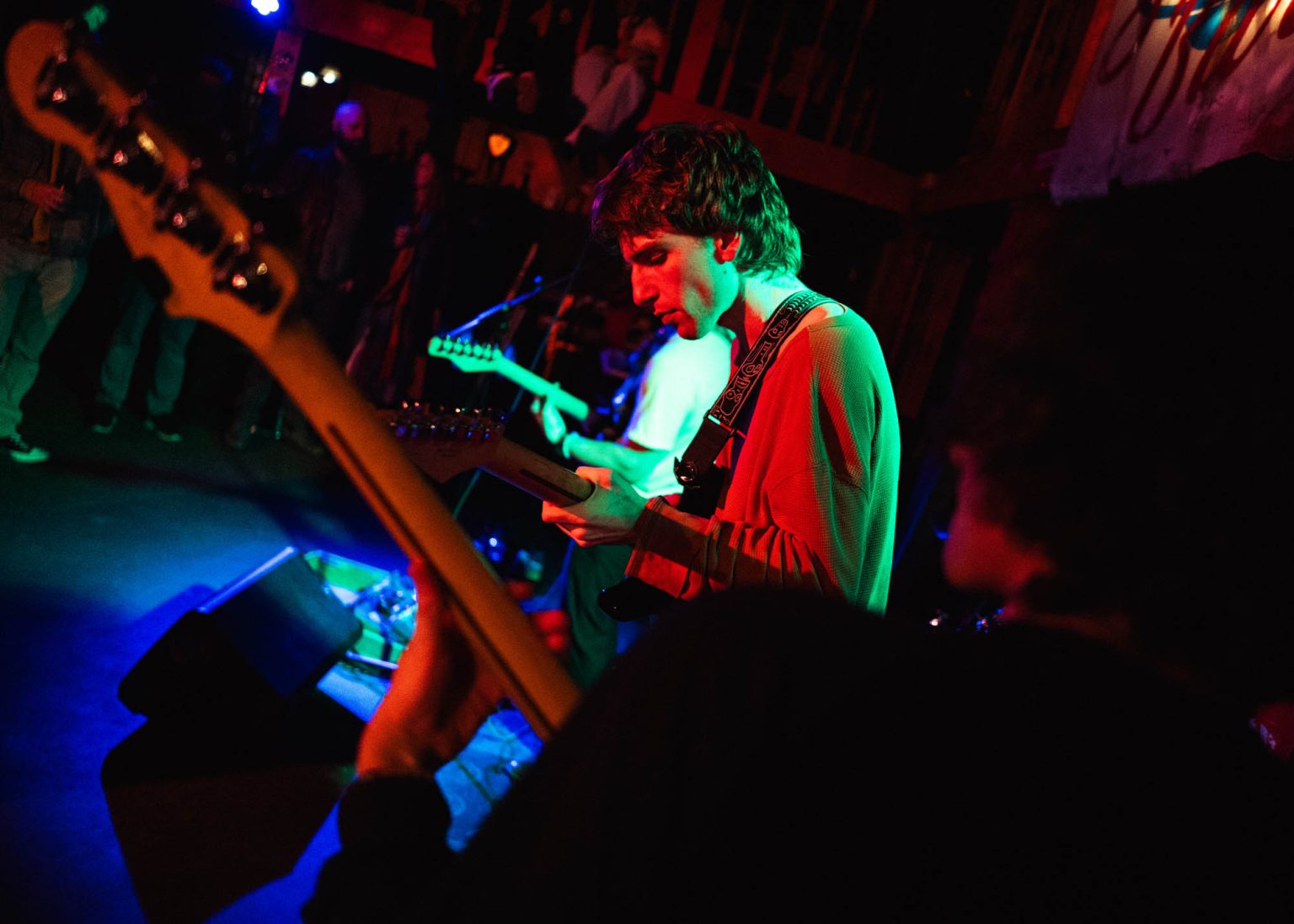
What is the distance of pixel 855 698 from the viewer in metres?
0.63

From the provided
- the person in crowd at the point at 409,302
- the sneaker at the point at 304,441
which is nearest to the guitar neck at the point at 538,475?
the sneaker at the point at 304,441

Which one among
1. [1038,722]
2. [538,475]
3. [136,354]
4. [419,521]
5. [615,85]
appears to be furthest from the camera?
[615,85]

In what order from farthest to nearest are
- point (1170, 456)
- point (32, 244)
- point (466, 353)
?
point (466, 353), point (32, 244), point (1170, 456)

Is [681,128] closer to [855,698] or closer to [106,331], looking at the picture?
[855,698]

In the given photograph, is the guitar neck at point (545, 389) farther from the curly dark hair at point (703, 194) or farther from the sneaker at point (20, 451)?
the curly dark hair at point (703, 194)

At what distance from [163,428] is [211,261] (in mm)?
5858

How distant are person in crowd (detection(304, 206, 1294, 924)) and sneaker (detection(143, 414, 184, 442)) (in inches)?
245

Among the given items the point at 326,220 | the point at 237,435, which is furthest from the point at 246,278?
the point at 326,220

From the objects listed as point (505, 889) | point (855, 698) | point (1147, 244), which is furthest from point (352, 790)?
point (1147, 244)

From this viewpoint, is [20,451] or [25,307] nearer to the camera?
[20,451]

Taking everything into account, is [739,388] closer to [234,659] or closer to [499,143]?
[234,659]

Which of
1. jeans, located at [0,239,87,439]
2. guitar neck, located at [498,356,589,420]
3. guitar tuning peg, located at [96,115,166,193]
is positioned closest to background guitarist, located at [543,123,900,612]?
guitar tuning peg, located at [96,115,166,193]

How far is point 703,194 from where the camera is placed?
7.11ft

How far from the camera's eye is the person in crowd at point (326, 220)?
251 inches
